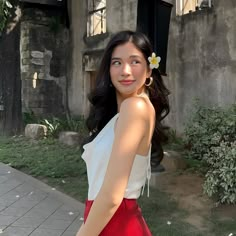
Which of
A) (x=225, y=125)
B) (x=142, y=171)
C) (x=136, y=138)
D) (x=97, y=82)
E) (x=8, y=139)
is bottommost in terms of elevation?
(x=8, y=139)

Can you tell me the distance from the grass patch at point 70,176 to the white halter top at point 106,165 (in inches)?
116

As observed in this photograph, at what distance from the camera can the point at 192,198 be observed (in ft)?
18.1

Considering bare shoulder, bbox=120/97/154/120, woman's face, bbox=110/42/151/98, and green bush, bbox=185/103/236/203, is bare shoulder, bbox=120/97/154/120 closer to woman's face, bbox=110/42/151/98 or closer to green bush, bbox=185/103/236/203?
woman's face, bbox=110/42/151/98

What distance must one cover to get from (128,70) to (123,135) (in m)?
0.29

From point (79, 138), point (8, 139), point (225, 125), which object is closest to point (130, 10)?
point (79, 138)

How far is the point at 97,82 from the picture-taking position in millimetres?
1844

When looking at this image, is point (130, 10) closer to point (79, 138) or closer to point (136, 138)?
point (79, 138)

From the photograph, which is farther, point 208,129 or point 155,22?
point 208,129

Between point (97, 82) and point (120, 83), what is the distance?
0.17 metres

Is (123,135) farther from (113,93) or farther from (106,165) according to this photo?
(113,93)

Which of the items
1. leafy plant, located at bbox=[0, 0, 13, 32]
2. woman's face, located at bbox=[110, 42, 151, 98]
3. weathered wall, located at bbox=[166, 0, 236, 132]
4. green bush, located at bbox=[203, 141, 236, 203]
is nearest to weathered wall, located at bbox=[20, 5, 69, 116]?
leafy plant, located at bbox=[0, 0, 13, 32]

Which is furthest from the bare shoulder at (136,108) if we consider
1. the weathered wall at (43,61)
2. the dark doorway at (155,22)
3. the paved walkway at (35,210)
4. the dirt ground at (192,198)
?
the weathered wall at (43,61)

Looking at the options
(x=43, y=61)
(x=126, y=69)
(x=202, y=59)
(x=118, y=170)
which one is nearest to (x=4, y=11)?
(x=43, y=61)

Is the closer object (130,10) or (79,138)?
(79,138)
